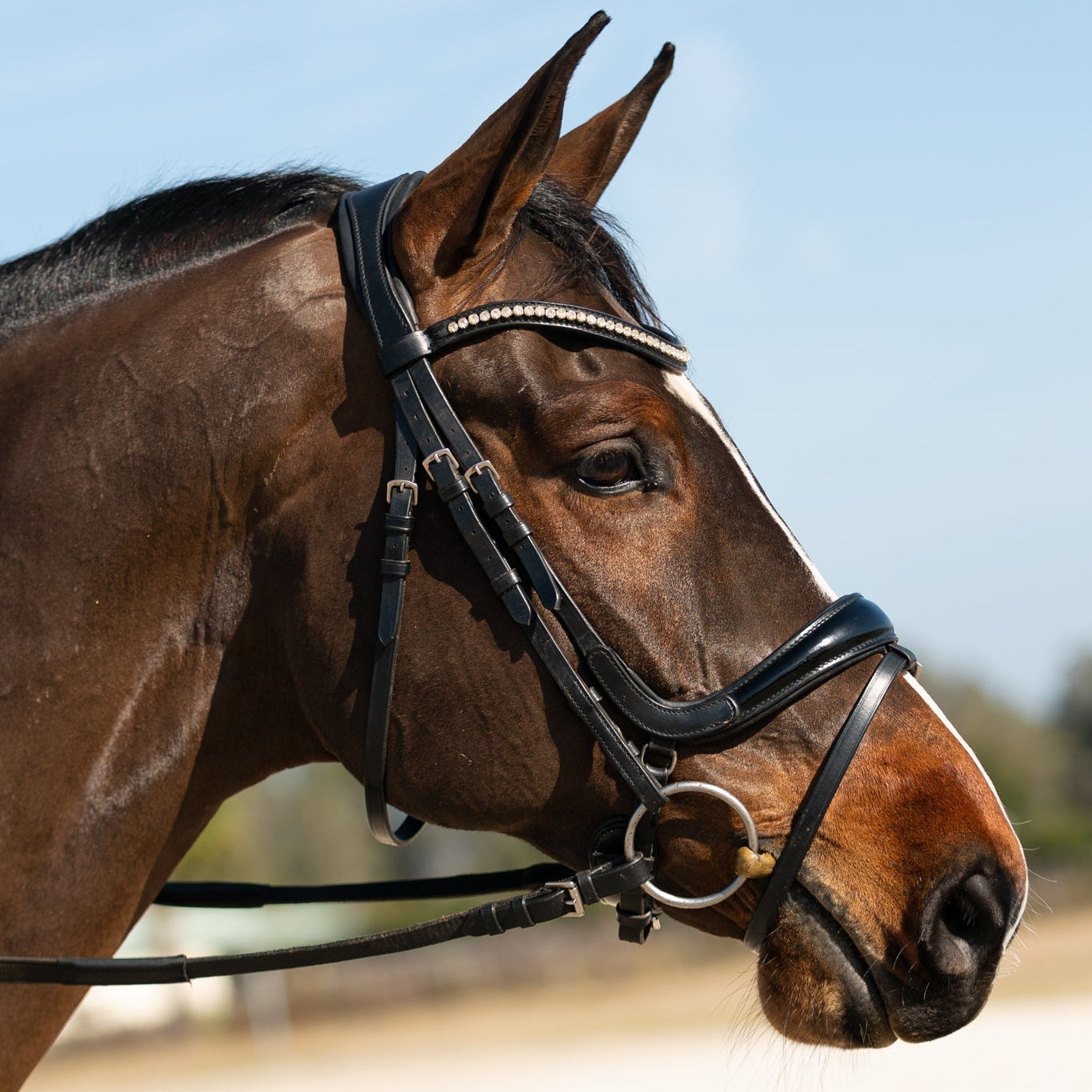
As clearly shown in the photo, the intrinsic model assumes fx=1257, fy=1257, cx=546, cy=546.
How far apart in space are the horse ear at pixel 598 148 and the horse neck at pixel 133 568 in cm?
84


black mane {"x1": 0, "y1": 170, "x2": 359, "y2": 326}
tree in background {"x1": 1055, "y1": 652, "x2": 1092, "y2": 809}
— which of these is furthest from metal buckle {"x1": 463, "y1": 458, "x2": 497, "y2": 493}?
tree in background {"x1": 1055, "y1": 652, "x2": 1092, "y2": 809}

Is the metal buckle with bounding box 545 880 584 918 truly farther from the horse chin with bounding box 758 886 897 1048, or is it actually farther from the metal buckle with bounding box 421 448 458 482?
the metal buckle with bounding box 421 448 458 482

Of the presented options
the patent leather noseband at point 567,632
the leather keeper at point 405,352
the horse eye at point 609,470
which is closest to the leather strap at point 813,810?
the patent leather noseband at point 567,632

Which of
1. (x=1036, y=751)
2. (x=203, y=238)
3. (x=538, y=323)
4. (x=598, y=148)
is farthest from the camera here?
(x=1036, y=751)

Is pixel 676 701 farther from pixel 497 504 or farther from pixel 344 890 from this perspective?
pixel 344 890

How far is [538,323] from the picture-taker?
267cm

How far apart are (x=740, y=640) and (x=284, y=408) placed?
1069 mm

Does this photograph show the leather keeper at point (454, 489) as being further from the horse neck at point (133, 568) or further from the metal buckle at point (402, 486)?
the horse neck at point (133, 568)

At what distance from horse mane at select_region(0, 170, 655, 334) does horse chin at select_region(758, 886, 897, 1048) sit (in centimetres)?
141

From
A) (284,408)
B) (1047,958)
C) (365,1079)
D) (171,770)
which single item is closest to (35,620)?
(171,770)

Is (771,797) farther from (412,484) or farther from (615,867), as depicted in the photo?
(412,484)

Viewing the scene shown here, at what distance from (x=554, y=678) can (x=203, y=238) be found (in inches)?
52.8

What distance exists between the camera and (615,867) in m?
2.55

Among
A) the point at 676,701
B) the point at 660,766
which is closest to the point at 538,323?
the point at 676,701
